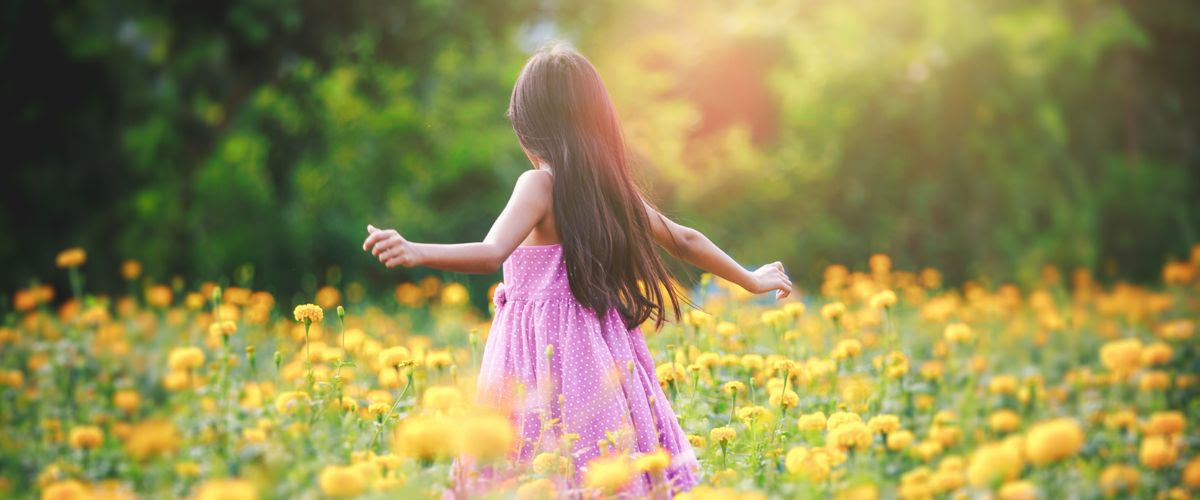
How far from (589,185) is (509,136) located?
6.65 m

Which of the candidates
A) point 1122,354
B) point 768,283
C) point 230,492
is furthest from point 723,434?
point 1122,354

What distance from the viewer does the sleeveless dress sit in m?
2.54

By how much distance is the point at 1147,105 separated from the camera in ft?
36.5

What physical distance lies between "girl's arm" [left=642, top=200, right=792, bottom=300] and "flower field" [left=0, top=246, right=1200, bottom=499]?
214 mm

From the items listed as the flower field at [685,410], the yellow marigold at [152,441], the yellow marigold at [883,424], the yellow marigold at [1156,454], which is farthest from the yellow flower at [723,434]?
the yellow marigold at [152,441]

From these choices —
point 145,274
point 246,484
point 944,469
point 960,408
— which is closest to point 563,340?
point 944,469

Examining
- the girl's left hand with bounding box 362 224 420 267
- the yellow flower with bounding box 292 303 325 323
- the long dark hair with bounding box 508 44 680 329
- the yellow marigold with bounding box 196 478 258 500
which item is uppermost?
the long dark hair with bounding box 508 44 680 329

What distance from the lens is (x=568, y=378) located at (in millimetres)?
2566

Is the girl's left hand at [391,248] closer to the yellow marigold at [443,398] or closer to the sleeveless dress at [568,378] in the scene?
the yellow marigold at [443,398]

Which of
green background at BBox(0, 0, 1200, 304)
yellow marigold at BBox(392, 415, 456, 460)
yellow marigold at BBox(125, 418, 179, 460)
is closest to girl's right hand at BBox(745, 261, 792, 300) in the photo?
yellow marigold at BBox(392, 415, 456, 460)

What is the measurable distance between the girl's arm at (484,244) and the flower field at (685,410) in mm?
288

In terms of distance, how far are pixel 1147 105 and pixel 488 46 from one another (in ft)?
23.6

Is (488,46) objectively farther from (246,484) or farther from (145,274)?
(246,484)

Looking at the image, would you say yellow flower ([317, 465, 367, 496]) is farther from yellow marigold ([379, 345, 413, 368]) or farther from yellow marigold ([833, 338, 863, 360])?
yellow marigold ([833, 338, 863, 360])
